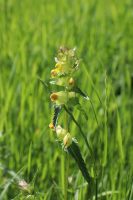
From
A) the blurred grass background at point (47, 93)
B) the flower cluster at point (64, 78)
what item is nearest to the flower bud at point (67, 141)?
the flower cluster at point (64, 78)

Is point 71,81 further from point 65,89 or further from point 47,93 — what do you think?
point 47,93

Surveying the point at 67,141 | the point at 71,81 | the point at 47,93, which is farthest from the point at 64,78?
the point at 47,93

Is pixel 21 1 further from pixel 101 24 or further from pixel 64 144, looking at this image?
pixel 64 144

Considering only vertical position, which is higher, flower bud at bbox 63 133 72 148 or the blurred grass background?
the blurred grass background

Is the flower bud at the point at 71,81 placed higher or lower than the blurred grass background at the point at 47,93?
lower

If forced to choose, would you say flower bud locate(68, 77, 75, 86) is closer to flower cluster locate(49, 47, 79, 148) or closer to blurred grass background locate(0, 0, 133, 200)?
flower cluster locate(49, 47, 79, 148)

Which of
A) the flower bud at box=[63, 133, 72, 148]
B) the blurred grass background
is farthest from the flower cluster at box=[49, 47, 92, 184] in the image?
the blurred grass background

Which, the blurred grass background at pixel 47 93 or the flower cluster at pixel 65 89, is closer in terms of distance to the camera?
the flower cluster at pixel 65 89

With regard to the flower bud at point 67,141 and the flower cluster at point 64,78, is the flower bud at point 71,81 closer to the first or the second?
the flower cluster at point 64,78
